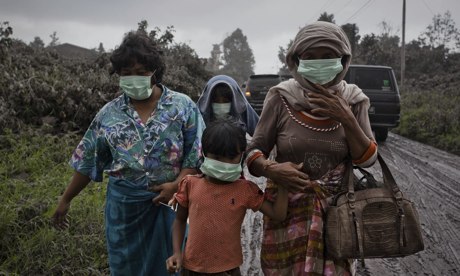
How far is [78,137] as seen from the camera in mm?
7453

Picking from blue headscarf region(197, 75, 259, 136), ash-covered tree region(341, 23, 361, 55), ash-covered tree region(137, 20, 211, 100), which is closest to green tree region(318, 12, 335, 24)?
ash-covered tree region(341, 23, 361, 55)

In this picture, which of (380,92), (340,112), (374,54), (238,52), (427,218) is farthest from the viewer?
(238,52)

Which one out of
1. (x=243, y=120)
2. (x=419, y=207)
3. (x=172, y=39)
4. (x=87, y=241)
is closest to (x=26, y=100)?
(x=87, y=241)

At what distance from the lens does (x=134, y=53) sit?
7.60ft

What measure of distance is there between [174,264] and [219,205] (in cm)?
35

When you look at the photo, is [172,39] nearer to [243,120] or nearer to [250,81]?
[250,81]

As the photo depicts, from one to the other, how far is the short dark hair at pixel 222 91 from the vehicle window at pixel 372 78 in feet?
28.4

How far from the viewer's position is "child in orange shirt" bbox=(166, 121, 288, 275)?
6.50ft

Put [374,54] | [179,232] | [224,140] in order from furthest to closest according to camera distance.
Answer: [374,54] → [179,232] → [224,140]

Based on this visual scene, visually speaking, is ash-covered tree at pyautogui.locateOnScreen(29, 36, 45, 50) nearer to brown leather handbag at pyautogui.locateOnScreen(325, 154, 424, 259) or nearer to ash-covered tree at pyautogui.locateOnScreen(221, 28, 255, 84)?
brown leather handbag at pyautogui.locateOnScreen(325, 154, 424, 259)

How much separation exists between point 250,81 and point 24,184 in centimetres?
1080

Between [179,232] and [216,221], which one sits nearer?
[216,221]

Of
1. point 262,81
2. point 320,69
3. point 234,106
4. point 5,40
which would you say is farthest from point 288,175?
point 262,81

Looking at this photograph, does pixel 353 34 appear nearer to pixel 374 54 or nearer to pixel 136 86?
pixel 374 54
